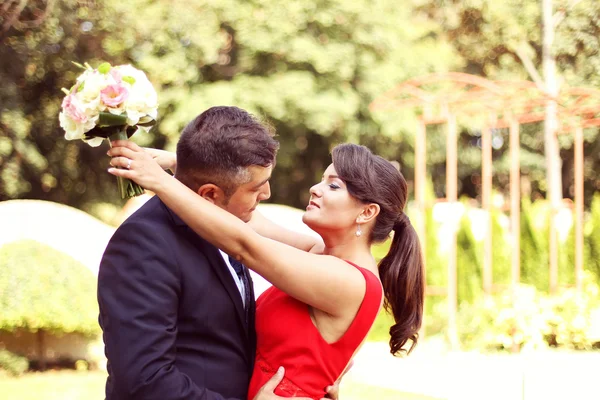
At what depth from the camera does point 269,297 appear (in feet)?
9.12

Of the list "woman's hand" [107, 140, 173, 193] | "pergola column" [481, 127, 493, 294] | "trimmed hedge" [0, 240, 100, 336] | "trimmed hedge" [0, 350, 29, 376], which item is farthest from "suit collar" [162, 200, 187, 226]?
"pergola column" [481, 127, 493, 294]

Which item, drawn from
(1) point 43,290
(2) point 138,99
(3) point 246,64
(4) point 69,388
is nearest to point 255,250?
(2) point 138,99

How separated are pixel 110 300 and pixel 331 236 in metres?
0.96

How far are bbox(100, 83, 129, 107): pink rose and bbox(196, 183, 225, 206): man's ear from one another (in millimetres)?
354

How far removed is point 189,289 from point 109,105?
1.95ft

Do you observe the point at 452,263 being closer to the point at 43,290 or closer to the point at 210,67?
the point at 43,290

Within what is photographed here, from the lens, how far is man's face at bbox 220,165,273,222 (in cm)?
243

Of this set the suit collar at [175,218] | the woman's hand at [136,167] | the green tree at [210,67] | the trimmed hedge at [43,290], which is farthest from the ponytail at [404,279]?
the green tree at [210,67]

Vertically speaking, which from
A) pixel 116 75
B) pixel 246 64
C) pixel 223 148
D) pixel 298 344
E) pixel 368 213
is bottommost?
pixel 298 344

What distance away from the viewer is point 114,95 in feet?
7.79

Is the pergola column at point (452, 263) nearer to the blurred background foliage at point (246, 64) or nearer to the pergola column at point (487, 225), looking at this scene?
the pergola column at point (487, 225)

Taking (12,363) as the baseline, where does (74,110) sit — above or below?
above

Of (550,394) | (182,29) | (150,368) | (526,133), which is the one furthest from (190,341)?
(526,133)

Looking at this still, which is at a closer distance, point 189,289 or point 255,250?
point 189,289
